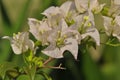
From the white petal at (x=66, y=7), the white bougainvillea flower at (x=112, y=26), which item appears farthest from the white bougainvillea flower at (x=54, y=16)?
the white bougainvillea flower at (x=112, y=26)

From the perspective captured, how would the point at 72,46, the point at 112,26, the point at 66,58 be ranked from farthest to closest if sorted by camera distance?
the point at 66,58 < the point at 112,26 < the point at 72,46

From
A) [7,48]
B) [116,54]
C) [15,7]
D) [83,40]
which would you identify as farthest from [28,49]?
[15,7]

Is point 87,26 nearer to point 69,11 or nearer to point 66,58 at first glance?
point 69,11

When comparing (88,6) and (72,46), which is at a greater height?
(88,6)

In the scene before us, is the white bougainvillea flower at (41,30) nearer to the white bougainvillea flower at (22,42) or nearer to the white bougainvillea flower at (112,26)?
the white bougainvillea flower at (22,42)

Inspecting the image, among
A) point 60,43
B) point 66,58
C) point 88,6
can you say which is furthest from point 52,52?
point 66,58

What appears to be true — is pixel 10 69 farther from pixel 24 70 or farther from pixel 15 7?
pixel 15 7
